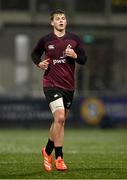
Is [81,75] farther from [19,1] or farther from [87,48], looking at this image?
[19,1]

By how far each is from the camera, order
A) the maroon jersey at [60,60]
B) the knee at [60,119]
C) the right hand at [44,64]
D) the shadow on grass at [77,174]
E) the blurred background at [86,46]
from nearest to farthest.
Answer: the shadow on grass at [77,174] < the knee at [60,119] < the right hand at [44,64] < the maroon jersey at [60,60] < the blurred background at [86,46]

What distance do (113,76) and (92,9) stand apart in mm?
2803

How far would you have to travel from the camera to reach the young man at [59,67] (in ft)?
35.6

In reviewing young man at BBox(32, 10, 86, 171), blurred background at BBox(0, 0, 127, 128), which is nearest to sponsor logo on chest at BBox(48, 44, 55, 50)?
young man at BBox(32, 10, 86, 171)

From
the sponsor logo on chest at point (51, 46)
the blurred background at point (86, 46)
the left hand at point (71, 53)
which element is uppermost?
the sponsor logo on chest at point (51, 46)

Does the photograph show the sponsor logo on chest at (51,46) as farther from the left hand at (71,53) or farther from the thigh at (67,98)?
the thigh at (67,98)

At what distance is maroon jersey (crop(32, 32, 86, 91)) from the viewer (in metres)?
10.9

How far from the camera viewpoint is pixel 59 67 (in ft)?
35.9

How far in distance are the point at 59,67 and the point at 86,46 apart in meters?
20.7

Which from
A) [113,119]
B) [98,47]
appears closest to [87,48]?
[98,47]

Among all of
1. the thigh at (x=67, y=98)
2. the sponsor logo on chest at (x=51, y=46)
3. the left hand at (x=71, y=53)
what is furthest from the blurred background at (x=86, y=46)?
the left hand at (x=71, y=53)

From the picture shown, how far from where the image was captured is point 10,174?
1020 cm

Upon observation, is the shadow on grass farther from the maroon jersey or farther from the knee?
the maroon jersey

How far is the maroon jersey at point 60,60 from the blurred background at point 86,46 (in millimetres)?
17111
